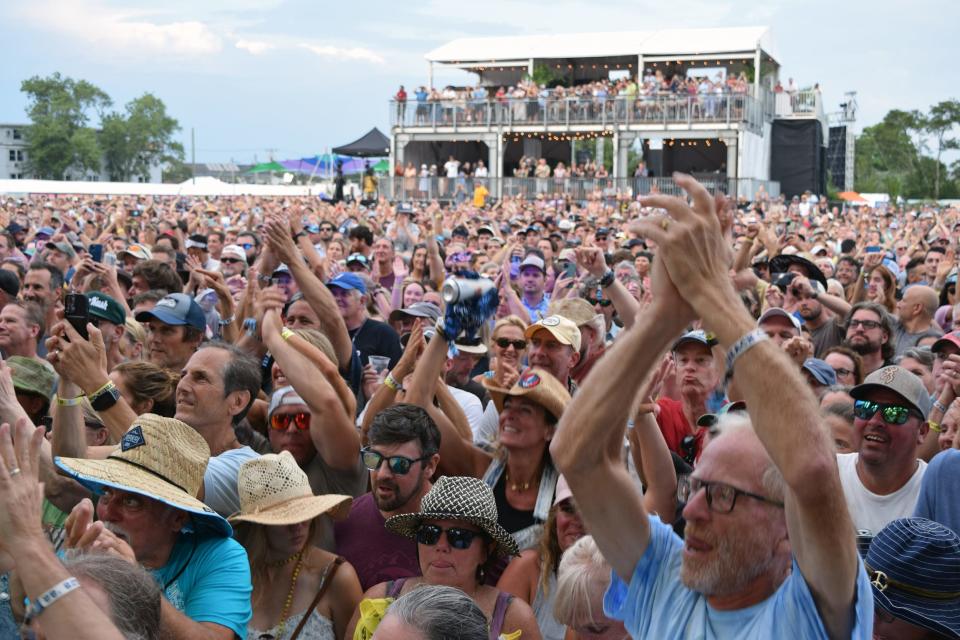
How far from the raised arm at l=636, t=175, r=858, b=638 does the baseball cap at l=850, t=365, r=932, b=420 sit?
236cm

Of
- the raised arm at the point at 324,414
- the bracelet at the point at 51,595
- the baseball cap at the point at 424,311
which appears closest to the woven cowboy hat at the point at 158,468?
the bracelet at the point at 51,595

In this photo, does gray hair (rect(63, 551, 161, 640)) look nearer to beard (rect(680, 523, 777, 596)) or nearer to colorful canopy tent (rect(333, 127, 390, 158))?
beard (rect(680, 523, 777, 596))

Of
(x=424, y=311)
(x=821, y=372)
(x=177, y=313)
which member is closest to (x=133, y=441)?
(x=177, y=313)

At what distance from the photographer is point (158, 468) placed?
3289 mm

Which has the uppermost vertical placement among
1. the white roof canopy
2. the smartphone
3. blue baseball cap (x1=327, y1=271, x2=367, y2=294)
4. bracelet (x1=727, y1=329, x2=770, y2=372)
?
the white roof canopy

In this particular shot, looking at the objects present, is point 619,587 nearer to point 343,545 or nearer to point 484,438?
point 343,545

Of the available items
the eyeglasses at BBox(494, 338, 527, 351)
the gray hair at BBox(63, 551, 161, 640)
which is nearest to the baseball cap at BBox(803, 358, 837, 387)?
the eyeglasses at BBox(494, 338, 527, 351)

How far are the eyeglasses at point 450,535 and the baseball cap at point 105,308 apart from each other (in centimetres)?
271

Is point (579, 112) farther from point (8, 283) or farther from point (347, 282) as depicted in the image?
point (347, 282)

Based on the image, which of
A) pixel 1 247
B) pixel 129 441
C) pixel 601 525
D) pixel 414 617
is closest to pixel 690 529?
pixel 601 525

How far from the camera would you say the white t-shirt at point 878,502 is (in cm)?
414

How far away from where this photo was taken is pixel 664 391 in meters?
5.62

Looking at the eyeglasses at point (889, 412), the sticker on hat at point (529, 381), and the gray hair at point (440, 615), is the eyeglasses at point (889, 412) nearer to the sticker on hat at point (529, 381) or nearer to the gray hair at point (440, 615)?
the sticker on hat at point (529, 381)

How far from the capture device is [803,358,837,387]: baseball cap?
5.54m
